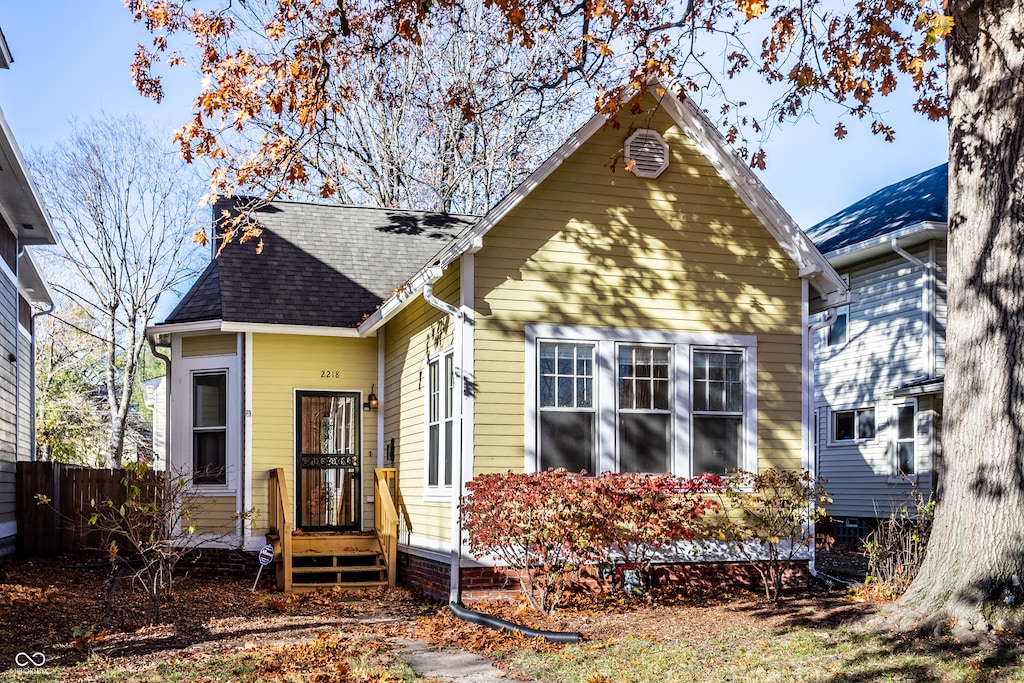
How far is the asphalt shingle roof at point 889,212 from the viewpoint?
19.0 metres

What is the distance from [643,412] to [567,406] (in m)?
0.92

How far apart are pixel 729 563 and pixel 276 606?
17.0ft

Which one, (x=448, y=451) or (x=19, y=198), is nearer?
(x=448, y=451)

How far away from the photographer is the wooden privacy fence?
596 inches

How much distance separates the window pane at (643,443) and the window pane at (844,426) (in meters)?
10.7

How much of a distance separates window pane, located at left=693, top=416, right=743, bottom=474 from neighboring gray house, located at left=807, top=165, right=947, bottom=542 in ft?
21.4

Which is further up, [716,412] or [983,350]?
[983,350]

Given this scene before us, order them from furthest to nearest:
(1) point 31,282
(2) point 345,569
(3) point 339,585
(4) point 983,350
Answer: (1) point 31,282
(2) point 345,569
(3) point 339,585
(4) point 983,350

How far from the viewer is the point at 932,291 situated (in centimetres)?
1822

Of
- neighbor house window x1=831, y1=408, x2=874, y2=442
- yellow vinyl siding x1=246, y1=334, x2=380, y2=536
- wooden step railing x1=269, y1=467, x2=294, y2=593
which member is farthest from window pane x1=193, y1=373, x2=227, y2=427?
neighbor house window x1=831, y1=408, x2=874, y2=442

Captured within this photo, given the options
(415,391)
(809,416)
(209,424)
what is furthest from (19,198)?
(809,416)

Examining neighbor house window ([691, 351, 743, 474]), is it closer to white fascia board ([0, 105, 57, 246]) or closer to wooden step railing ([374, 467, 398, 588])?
wooden step railing ([374, 467, 398, 588])

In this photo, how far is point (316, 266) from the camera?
15344mm
